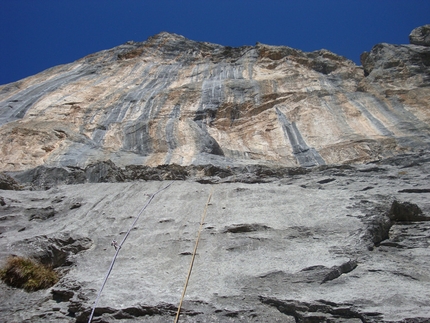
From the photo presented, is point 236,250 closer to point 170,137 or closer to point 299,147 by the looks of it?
point 170,137

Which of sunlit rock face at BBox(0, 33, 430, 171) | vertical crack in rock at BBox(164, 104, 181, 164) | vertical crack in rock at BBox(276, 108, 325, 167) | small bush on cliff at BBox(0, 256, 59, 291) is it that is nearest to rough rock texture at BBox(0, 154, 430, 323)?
small bush on cliff at BBox(0, 256, 59, 291)

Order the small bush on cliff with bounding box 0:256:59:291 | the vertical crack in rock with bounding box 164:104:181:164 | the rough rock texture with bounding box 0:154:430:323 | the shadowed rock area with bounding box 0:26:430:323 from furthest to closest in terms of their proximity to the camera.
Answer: the vertical crack in rock with bounding box 164:104:181:164 < the small bush on cliff with bounding box 0:256:59:291 < the shadowed rock area with bounding box 0:26:430:323 < the rough rock texture with bounding box 0:154:430:323

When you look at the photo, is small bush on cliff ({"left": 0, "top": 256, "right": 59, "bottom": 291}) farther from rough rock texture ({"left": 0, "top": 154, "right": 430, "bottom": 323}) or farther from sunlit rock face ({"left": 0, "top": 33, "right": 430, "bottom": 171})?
sunlit rock face ({"left": 0, "top": 33, "right": 430, "bottom": 171})

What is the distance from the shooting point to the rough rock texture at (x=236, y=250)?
17.0 ft

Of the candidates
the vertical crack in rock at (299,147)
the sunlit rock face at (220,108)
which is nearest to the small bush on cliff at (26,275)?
the sunlit rock face at (220,108)

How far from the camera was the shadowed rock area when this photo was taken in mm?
5410

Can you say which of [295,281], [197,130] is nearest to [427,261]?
[295,281]

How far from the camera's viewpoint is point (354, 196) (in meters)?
8.28

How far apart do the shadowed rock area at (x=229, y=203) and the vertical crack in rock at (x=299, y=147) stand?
0.08 m

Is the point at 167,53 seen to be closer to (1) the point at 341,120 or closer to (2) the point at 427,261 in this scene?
(1) the point at 341,120

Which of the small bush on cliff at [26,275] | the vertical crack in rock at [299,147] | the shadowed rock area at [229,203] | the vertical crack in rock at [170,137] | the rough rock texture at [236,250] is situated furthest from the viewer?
the vertical crack in rock at [299,147]

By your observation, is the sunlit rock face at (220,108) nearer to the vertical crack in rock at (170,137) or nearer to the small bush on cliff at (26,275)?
the vertical crack in rock at (170,137)

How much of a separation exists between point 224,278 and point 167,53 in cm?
2824

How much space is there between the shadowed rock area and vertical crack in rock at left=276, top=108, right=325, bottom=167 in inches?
3.0
